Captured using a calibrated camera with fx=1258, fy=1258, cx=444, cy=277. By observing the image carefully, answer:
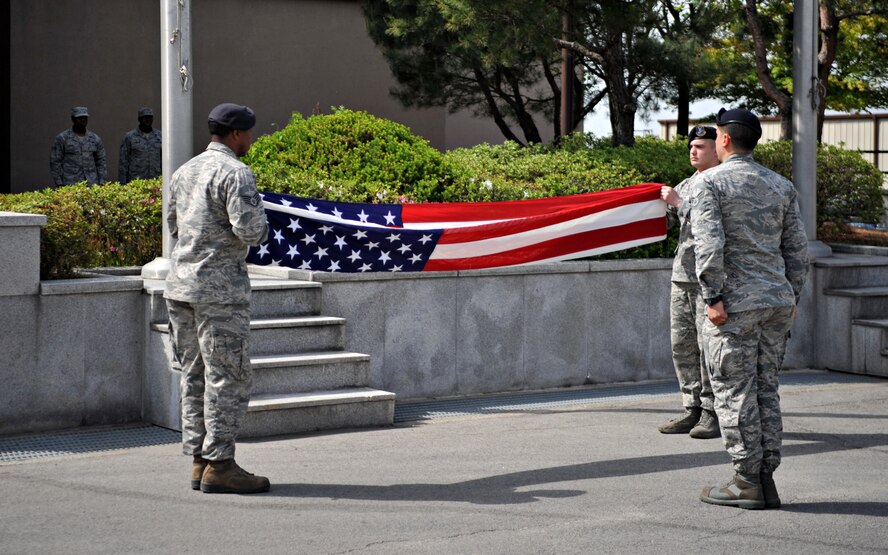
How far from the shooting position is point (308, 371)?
8.77m

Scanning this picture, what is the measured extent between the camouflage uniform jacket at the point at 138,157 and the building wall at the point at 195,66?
3.49 meters

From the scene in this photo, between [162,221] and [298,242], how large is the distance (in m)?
1.33

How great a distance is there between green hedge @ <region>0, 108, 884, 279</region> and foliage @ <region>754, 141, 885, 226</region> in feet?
0.04

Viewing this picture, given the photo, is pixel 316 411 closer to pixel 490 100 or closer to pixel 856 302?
pixel 856 302

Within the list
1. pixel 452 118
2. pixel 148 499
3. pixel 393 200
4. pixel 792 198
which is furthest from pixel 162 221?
pixel 452 118

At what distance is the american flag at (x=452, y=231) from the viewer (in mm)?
9289

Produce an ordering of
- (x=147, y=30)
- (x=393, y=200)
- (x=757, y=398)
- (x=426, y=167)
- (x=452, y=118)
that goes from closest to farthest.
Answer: (x=757, y=398)
(x=393, y=200)
(x=426, y=167)
(x=147, y=30)
(x=452, y=118)

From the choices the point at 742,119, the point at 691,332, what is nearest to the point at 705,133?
the point at 691,332

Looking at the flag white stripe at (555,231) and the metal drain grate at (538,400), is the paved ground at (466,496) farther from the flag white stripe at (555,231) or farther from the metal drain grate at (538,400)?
the flag white stripe at (555,231)

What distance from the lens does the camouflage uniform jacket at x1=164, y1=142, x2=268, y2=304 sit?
6727 millimetres

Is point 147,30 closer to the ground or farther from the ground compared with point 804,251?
farther from the ground

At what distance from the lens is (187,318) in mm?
6945

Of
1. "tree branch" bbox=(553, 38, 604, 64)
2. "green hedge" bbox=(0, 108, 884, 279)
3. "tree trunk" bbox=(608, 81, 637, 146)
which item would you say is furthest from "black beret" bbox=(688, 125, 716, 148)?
"tree trunk" bbox=(608, 81, 637, 146)

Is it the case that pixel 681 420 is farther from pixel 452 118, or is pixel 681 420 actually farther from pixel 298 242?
pixel 452 118
